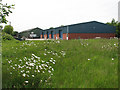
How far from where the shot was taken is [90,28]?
4300 centimetres

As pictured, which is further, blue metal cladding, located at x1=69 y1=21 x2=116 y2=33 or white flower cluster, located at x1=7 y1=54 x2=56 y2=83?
blue metal cladding, located at x1=69 y1=21 x2=116 y2=33

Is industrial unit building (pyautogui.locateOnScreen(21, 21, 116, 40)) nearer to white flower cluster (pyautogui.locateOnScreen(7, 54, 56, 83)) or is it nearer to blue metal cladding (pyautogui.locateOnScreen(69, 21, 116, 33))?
blue metal cladding (pyautogui.locateOnScreen(69, 21, 116, 33))

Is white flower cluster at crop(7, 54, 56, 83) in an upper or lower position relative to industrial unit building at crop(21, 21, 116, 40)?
lower

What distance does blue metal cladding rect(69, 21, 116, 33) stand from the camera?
41.8 meters

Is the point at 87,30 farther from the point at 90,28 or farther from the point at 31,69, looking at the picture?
the point at 31,69

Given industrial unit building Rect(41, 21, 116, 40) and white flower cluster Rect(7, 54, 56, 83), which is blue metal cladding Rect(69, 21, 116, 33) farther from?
white flower cluster Rect(7, 54, 56, 83)

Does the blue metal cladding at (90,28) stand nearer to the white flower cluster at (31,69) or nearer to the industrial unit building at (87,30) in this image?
the industrial unit building at (87,30)

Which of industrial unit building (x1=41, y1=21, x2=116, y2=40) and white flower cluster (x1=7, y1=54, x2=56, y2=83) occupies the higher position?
industrial unit building (x1=41, y1=21, x2=116, y2=40)

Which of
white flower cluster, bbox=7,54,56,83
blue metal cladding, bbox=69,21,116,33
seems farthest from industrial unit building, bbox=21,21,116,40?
white flower cluster, bbox=7,54,56,83

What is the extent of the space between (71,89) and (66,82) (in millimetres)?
549

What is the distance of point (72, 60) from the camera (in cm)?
842

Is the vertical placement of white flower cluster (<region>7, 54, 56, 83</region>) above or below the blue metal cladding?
below

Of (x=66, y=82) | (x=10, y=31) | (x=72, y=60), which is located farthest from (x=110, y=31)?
(x=10, y=31)

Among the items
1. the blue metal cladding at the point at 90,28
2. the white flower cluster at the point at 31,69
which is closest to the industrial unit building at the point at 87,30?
the blue metal cladding at the point at 90,28
